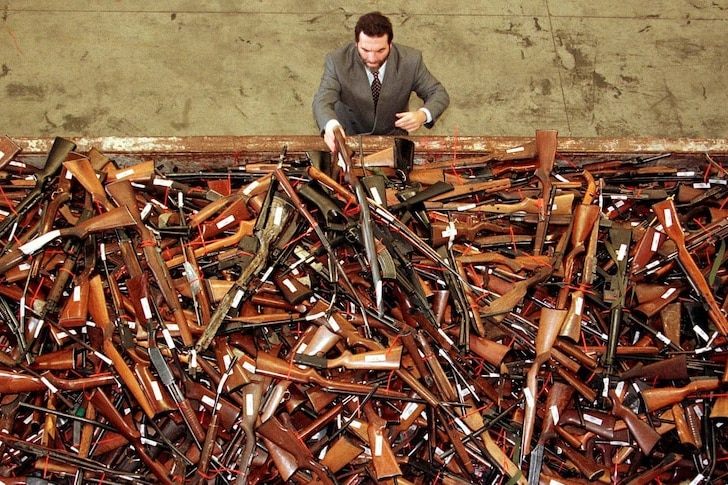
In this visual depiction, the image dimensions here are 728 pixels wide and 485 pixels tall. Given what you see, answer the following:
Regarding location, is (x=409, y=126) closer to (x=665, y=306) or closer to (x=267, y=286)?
(x=267, y=286)

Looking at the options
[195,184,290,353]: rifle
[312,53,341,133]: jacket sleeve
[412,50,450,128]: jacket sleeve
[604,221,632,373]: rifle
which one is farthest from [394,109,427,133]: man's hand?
[604,221,632,373]: rifle

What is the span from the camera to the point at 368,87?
3895mm

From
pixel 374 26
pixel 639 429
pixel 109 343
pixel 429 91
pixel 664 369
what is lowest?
pixel 639 429

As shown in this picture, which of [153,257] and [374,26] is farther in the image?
[374,26]

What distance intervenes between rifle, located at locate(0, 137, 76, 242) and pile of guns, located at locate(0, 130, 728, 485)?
0.02 meters

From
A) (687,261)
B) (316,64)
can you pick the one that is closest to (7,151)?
(316,64)

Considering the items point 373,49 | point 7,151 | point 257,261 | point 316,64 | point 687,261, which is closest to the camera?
point 257,261

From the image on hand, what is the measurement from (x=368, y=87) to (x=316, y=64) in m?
1.76

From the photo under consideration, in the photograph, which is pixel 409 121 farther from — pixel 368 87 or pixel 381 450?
pixel 381 450

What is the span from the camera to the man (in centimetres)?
362

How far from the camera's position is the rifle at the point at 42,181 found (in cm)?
325

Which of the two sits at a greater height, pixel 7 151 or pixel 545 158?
Answer: pixel 7 151

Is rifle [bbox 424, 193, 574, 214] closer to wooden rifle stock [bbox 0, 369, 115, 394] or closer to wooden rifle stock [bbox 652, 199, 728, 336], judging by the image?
wooden rifle stock [bbox 652, 199, 728, 336]

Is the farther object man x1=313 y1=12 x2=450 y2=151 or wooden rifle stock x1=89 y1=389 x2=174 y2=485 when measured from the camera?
man x1=313 y1=12 x2=450 y2=151
